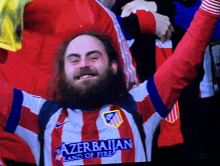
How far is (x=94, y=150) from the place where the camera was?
1.49 m

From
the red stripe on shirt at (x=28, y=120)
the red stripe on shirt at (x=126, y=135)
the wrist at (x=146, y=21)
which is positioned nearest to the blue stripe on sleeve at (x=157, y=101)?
the red stripe on shirt at (x=126, y=135)

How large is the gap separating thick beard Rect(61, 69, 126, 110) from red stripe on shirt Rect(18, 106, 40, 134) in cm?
17

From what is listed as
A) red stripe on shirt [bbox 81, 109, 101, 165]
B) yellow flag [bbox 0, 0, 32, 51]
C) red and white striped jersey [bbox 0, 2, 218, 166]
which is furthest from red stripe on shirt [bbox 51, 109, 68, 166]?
yellow flag [bbox 0, 0, 32, 51]

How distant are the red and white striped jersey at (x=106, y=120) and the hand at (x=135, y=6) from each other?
22 cm

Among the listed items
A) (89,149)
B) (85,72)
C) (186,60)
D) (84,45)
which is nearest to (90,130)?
(89,149)

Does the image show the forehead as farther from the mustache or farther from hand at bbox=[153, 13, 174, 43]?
hand at bbox=[153, 13, 174, 43]

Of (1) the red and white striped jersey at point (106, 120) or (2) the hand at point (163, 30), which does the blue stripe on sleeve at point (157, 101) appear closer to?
(1) the red and white striped jersey at point (106, 120)

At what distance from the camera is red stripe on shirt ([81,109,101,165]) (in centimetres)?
149

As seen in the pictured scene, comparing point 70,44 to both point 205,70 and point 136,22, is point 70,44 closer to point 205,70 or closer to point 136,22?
point 136,22

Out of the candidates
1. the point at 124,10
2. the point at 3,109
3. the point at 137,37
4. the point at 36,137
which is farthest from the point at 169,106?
the point at 3,109

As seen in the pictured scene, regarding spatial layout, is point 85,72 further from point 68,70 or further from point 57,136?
point 57,136

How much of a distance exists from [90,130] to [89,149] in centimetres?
9

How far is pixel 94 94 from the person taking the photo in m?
1.52

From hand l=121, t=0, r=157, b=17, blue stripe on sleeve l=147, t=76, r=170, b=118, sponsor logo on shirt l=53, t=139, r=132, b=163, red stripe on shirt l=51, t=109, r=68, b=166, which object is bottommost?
sponsor logo on shirt l=53, t=139, r=132, b=163
